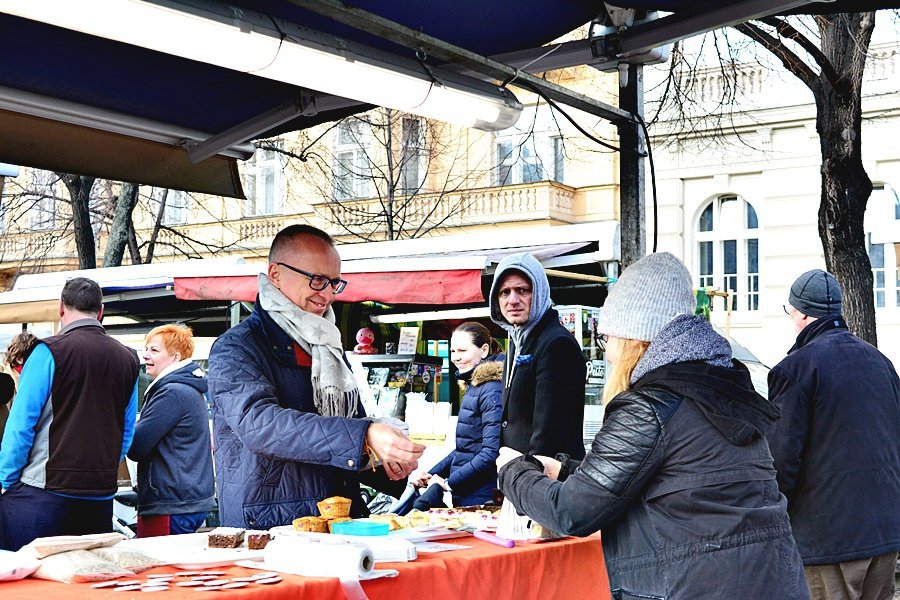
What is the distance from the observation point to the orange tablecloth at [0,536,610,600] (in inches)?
105

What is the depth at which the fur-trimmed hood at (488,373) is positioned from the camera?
19.7ft

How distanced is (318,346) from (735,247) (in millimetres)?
19093

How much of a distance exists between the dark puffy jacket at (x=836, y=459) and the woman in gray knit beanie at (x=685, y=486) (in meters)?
1.91

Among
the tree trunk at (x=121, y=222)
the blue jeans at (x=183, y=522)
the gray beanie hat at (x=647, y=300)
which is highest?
the tree trunk at (x=121, y=222)

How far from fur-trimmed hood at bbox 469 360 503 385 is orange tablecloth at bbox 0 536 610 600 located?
225 centimetres

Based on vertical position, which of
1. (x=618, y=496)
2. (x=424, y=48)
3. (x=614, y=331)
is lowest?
(x=618, y=496)

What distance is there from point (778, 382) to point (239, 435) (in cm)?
245

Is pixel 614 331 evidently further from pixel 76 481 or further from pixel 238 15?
Answer: pixel 76 481

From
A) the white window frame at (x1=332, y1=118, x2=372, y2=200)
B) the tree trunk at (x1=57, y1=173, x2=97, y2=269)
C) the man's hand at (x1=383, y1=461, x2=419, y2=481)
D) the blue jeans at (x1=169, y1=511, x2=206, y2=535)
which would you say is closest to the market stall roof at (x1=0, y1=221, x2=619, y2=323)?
the tree trunk at (x1=57, y1=173, x2=97, y2=269)

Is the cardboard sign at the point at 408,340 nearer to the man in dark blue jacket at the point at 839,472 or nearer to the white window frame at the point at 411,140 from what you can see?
the man in dark blue jacket at the point at 839,472

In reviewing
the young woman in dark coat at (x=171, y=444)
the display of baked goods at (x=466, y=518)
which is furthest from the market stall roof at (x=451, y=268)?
the display of baked goods at (x=466, y=518)

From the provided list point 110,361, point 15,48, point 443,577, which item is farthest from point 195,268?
point 443,577

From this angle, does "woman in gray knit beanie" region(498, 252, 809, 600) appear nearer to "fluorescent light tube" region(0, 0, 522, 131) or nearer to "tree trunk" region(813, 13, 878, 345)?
"fluorescent light tube" region(0, 0, 522, 131)

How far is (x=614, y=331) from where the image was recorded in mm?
2854
